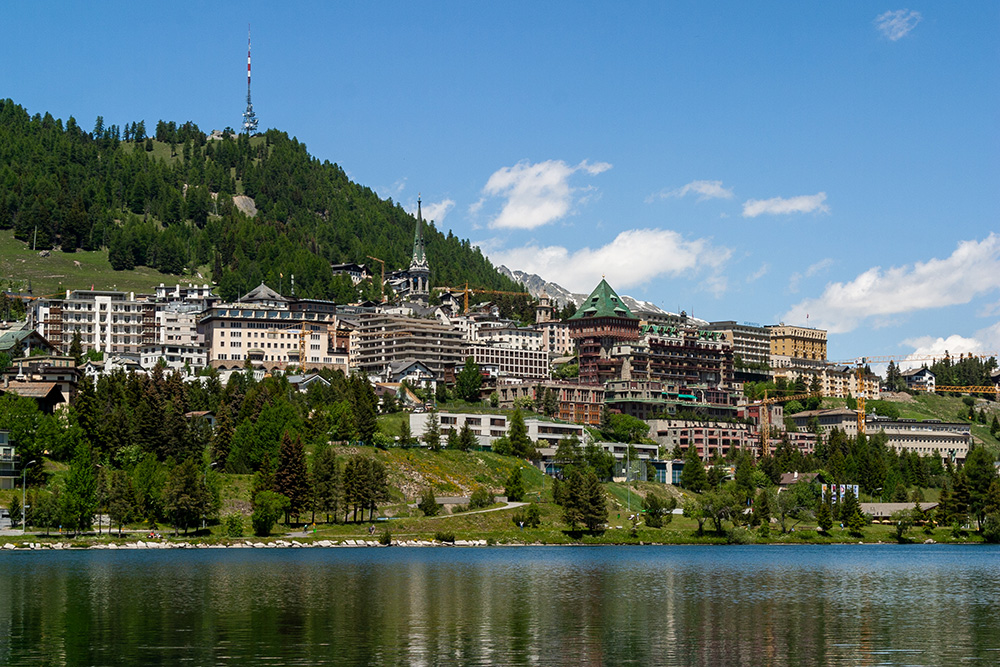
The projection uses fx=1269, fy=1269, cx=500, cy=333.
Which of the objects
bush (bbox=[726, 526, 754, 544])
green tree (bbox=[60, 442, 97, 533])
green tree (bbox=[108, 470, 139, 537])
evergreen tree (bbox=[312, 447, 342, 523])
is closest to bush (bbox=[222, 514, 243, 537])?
green tree (bbox=[108, 470, 139, 537])

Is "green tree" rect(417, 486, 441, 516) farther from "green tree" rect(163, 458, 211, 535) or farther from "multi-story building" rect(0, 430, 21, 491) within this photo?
"multi-story building" rect(0, 430, 21, 491)

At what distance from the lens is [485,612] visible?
6856 centimetres

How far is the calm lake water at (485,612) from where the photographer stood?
52000mm

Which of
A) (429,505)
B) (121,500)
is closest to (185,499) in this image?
(121,500)

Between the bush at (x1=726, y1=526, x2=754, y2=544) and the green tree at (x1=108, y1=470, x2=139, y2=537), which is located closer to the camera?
the green tree at (x1=108, y1=470, x2=139, y2=537)

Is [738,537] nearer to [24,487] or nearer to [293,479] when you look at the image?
[293,479]

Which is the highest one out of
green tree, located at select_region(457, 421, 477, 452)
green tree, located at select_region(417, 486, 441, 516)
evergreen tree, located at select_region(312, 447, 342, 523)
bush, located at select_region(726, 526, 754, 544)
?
green tree, located at select_region(457, 421, 477, 452)

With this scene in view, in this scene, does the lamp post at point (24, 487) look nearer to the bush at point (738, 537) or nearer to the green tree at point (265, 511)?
the green tree at point (265, 511)

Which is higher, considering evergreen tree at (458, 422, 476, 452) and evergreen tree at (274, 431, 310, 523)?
evergreen tree at (458, 422, 476, 452)

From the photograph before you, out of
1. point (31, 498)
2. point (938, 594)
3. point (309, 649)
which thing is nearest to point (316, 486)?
point (31, 498)

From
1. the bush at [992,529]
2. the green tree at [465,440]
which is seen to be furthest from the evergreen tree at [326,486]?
the bush at [992,529]

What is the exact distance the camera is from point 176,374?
194625 mm

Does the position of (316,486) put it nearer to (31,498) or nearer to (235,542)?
(235,542)

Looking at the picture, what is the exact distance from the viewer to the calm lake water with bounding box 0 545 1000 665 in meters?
52.0
